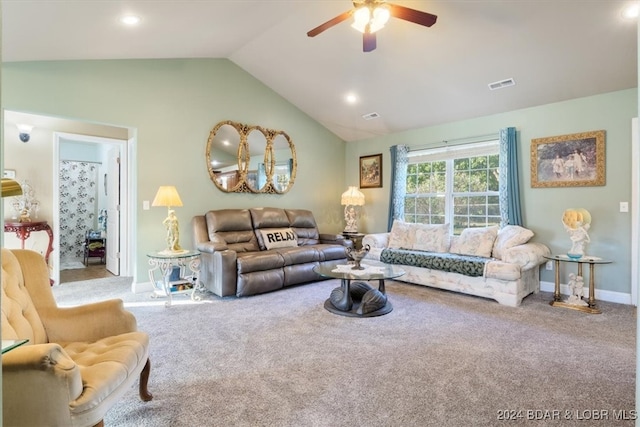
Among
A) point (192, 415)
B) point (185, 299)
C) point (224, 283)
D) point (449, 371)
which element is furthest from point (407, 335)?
point (185, 299)

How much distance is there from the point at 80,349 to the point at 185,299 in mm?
2240

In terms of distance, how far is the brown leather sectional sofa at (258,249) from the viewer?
4.00 m

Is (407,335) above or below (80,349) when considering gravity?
below

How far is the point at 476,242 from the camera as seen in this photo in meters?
4.50

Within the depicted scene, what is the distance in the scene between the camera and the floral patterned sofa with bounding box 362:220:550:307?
12.4ft

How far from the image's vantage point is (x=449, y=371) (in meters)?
2.28

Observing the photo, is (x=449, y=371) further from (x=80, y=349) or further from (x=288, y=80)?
(x=288, y=80)

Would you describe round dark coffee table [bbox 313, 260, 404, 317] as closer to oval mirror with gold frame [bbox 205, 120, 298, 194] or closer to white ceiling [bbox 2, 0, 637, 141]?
oval mirror with gold frame [bbox 205, 120, 298, 194]

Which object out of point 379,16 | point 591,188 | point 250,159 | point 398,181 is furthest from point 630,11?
point 250,159

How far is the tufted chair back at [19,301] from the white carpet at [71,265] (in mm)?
4616

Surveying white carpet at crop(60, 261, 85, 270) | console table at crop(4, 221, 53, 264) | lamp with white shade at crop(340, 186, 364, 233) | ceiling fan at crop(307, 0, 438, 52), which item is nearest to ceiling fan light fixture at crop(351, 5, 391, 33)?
ceiling fan at crop(307, 0, 438, 52)

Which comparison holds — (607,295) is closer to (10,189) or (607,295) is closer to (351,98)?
(351,98)

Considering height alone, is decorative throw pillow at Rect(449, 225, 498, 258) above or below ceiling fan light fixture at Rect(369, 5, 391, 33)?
below

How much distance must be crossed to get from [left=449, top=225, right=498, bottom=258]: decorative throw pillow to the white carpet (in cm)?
615
